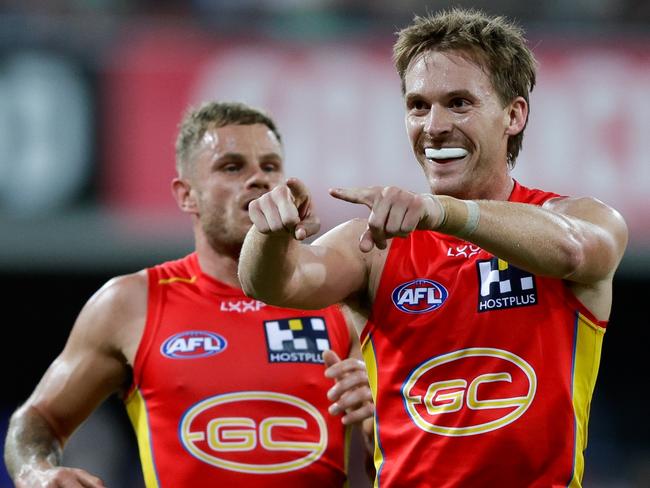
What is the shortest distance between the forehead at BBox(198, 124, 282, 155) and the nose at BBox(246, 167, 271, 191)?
98 mm

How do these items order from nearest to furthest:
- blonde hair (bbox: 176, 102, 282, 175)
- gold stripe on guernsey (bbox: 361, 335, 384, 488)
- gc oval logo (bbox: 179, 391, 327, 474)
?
gold stripe on guernsey (bbox: 361, 335, 384, 488) → gc oval logo (bbox: 179, 391, 327, 474) → blonde hair (bbox: 176, 102, 282, 175)

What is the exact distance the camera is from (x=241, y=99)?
824 cm

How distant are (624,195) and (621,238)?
5.46 m

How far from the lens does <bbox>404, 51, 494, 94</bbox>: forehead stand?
347 centimetres

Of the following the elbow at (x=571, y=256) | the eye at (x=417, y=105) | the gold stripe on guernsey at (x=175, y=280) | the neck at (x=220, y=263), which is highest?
the eye at (x=417, y=105)

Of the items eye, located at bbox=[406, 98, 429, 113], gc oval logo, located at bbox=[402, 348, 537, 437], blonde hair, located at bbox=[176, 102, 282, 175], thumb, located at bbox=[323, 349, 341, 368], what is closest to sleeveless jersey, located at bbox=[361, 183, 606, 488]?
gc oval logo, located at bbox=[402, 348, 537, 437]

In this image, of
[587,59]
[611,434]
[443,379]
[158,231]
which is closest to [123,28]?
[158,231]

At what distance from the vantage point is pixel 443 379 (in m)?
3.26

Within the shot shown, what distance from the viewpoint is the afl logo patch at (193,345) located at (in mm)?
4566

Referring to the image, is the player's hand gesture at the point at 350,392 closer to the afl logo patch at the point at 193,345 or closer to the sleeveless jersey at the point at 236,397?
the sleeveless jersey at the point at 236,397

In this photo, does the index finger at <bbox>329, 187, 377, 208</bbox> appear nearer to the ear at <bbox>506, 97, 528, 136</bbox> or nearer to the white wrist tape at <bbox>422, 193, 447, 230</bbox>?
the white wrist tape at <bbox>422, 193, 447, 230</bbox>

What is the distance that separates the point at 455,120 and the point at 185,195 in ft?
6.62

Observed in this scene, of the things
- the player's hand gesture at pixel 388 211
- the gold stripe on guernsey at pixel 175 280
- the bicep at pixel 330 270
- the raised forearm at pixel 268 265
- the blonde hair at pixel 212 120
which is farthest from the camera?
the blonde hair at pixel 212 120

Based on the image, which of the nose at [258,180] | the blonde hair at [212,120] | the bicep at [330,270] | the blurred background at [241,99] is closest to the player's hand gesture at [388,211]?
the bicep at [330,270]
